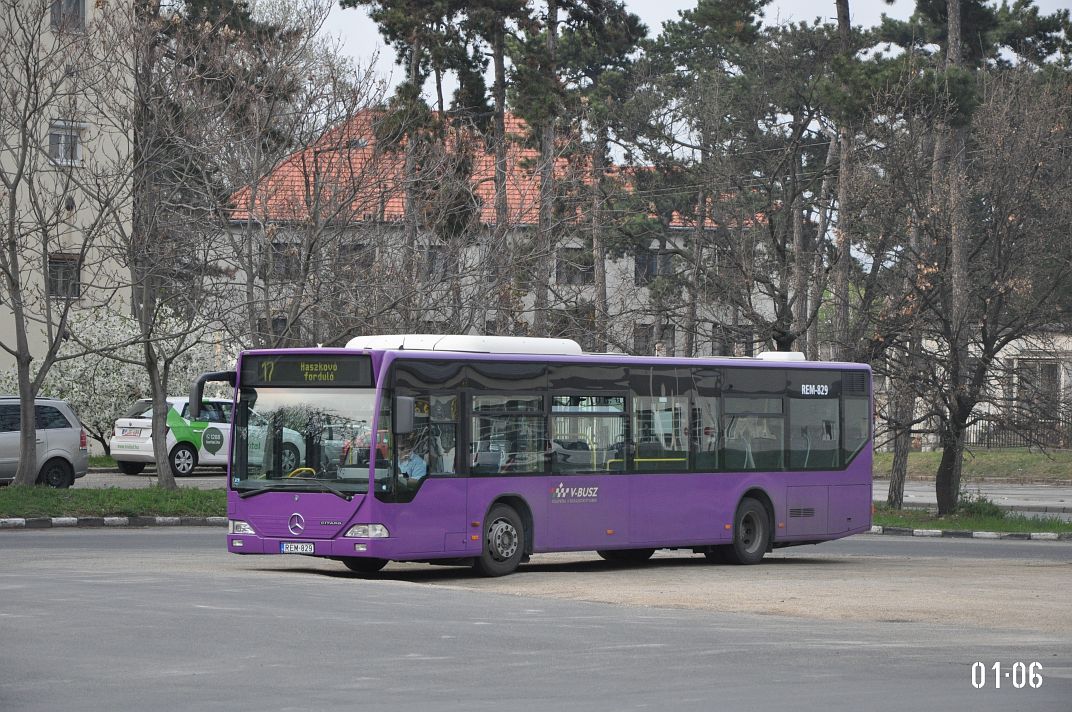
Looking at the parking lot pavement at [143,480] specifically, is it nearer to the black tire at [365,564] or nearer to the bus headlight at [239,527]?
the black tire at [365,564]

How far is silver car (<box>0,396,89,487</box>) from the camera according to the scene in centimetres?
3030

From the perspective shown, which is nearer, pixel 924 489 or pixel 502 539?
pixel 502 539

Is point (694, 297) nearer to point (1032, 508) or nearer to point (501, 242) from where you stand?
point (501, 242)

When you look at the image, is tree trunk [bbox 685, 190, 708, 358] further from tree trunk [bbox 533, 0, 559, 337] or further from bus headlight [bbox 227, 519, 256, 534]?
bus headlight [bbox 227, 519, 256, 534]

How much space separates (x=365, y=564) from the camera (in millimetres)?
19250

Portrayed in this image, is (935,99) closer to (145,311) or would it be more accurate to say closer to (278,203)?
(278,203)

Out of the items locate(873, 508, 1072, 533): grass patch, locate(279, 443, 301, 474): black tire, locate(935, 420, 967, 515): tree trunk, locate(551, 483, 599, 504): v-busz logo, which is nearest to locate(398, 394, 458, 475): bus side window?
locate(279, 443, 301, 474): black tire

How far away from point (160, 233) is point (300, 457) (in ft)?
39.9

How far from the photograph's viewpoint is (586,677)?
10.2m

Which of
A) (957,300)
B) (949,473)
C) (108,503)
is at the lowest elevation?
(108,503)

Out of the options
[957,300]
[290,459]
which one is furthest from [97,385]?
[290,459]

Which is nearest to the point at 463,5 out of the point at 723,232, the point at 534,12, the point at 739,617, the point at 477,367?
the point at 534,12

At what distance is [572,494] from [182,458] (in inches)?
851
